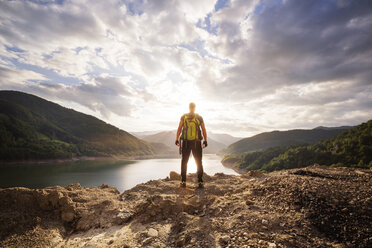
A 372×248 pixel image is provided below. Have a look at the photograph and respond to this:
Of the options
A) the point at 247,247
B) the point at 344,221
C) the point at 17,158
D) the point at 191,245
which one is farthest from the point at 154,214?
the point at 17,158

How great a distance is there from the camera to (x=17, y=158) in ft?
235

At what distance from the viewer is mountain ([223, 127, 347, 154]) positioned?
146375mm

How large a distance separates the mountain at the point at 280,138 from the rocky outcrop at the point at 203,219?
153925 millimetres

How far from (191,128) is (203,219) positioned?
125 inches

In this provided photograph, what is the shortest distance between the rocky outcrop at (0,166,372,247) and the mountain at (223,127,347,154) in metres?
154

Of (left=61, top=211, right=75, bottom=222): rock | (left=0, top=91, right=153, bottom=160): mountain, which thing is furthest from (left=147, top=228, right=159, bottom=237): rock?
(left=0, top=91, right=153, bottom=160): mountain

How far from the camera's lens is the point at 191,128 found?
6.12m

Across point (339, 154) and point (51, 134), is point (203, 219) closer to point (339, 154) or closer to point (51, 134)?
point (339, 154)

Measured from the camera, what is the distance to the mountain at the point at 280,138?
5763 inches

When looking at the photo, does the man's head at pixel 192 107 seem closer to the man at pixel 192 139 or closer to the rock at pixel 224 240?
the man at pixel 192 139

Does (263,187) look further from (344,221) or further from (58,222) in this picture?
(58,222)

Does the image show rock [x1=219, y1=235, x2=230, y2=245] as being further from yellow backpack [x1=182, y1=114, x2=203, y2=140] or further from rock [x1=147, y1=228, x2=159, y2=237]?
yellow backpack [x1=182, y1=114, x2=203, y2=140]

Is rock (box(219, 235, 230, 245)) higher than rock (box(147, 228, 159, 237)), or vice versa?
Answer: rock (box(219, 235, 230, 245))

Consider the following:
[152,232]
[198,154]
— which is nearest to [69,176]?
[198,154]
